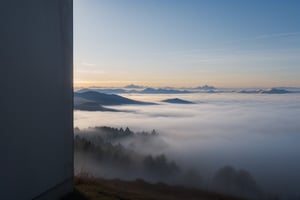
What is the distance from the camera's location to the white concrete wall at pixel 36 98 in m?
8.66

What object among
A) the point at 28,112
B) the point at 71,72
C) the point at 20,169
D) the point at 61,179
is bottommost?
the point at 61,179

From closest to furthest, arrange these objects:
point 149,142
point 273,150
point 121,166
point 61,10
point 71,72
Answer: point 61,10, point 71,72, point 121,166, point 149,142, point 273,150

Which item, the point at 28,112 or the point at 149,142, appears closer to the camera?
the point at 28,112

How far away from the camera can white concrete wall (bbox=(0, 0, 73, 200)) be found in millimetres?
8656

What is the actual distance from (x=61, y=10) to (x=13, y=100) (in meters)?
3.74

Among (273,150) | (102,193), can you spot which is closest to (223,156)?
(273,150)

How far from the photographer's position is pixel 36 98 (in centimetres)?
993

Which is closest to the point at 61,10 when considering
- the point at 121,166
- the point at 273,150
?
the point at 121,166

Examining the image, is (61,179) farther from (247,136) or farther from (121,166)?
(247,136)

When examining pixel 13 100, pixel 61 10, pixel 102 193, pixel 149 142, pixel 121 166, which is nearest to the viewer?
pixel 13 100

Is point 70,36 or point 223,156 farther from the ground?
point 70,36

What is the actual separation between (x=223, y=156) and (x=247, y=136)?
63.3 m

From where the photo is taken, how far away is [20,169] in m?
9.23

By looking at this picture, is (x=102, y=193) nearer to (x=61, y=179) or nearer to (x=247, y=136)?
(x=61, y=179)
